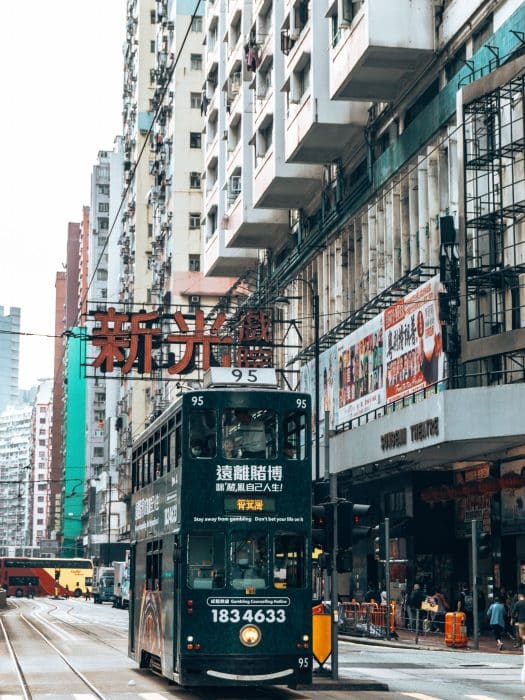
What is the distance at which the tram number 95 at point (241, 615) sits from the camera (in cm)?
1705

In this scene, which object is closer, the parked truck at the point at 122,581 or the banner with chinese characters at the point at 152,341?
the banner with chinese characters at the point at 152,341

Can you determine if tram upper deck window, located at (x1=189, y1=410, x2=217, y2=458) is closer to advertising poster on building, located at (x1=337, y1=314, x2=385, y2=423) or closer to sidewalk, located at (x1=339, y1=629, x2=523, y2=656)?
sidewalk, located at (x1=339, y1=629, x2=523, y2=656)

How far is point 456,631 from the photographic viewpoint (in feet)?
106

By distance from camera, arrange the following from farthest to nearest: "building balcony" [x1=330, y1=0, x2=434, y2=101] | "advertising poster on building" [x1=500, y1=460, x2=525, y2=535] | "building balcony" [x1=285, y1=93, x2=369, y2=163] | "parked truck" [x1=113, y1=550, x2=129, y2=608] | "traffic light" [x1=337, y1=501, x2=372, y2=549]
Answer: "parked truck" [x1=113, y1=550, x2=129, y2=608] < "building balcony" [x1=285, y1=93, x2=369, y2=163] < "building balcony" [x1=330, y1=0, x2=434, y2=101] < "advertising poster on building" [x1=500, y1=460, x2=525, y2=535] < "traffic light" [x1=337, y1=501, x2=372, y2=549]

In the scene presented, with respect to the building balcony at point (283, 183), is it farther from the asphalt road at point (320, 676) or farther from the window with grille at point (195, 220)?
the window with grille at point (195, 220)

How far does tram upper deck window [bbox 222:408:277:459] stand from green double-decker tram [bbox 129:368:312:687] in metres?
0.01

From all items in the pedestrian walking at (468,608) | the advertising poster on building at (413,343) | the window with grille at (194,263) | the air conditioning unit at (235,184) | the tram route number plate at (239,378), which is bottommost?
the pedestrian walking at (468,608)

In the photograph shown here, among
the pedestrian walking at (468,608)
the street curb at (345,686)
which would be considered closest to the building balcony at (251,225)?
the pedestrian walking at (468,608)

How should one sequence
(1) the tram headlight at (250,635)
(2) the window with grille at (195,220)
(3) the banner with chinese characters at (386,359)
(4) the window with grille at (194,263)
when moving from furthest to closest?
(2) the window with grille at (195,220) < (4) the window with grille at (194,263) < (3) the banner with chinese characters at (386,359) < (1) the tram headlight at (250,635)

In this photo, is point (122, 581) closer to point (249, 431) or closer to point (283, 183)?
point (283, 183)

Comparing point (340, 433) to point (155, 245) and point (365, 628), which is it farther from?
point (155, 245)

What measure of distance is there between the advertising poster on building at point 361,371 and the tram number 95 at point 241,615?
23018 mm

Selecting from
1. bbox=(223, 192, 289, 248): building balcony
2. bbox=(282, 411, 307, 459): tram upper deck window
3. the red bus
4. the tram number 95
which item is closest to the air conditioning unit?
bbox=(223, 192, 289, 248): building balcony

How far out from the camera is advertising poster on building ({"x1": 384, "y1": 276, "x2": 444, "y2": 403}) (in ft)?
115
